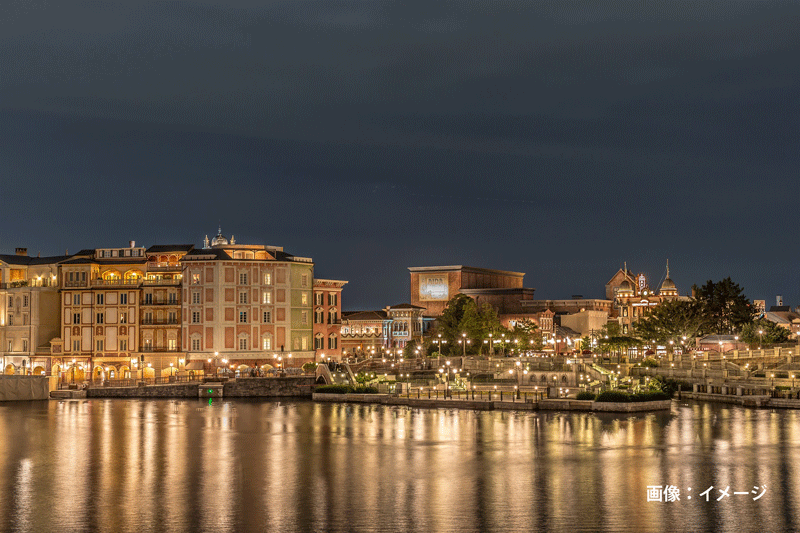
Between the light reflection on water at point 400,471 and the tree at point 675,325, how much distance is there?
169ft

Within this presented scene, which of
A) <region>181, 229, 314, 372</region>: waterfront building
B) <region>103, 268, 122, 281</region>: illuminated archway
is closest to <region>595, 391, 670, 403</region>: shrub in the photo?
<region>181, 229, 314, 372</region>: waterfront building

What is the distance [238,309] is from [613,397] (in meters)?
51.4

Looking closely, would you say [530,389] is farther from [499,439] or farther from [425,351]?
[425,351]

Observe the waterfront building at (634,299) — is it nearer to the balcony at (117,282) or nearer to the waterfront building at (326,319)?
the waterfront building at (326,319)

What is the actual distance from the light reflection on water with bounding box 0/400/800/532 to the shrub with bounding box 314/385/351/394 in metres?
15.3

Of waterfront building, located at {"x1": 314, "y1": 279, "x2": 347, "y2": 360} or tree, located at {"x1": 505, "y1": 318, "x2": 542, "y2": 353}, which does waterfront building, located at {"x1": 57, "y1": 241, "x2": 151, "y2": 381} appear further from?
tree, located at {"x1": 505, "y1": 318, "x2": 542, "y2": 353}

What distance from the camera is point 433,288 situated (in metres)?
170

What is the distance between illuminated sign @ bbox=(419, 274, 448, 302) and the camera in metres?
169

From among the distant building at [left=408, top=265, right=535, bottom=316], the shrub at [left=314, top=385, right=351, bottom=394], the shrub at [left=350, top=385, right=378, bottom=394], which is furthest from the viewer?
the distant building at [left=408, top=265, right=535, bottom=316]

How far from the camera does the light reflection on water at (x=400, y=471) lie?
33156 mm

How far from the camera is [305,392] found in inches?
3661

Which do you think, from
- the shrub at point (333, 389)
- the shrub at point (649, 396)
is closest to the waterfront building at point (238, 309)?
the shrub at point (333, 389)

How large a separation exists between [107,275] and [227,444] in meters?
65.6

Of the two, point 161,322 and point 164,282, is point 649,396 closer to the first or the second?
point 161,322
